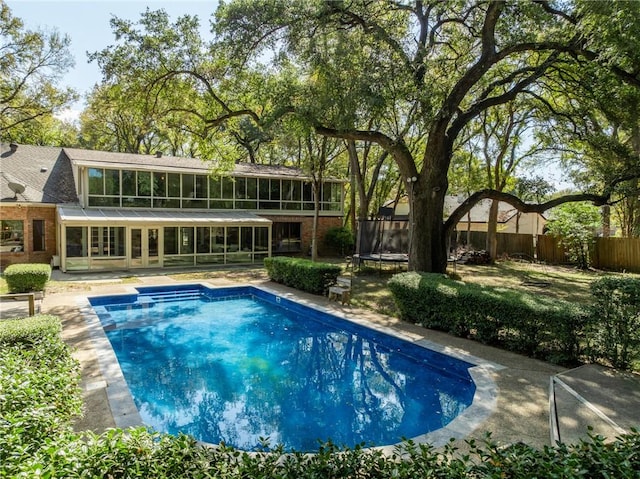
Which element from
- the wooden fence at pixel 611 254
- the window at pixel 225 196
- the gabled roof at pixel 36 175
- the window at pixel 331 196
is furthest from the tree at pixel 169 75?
the wooden fence at pixel 611 254

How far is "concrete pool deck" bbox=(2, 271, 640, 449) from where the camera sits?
4.23 metres

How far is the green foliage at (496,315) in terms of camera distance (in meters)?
6.78

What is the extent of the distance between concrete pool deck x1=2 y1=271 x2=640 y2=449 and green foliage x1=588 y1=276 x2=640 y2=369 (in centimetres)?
75

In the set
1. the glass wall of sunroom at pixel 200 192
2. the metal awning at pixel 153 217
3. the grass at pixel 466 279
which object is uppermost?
the glass wall of sunroom at pixel 200 192

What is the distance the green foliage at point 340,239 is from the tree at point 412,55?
451 inches

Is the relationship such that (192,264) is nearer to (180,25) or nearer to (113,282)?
(113,282)

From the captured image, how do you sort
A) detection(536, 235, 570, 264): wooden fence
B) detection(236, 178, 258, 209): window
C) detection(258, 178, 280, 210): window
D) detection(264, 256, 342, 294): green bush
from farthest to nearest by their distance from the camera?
detection(258, 178, 280, 210): window
detection(236, 178, 258, 209): window
detection(536, 235, 570, 264): wooden fence
detection(264, 256, 342, 294): green bush

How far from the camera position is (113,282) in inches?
578

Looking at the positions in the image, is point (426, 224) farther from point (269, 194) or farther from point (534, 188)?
point (269, 194)

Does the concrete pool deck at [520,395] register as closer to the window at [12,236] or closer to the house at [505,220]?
the window at [12,236]

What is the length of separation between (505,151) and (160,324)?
64.7 feet

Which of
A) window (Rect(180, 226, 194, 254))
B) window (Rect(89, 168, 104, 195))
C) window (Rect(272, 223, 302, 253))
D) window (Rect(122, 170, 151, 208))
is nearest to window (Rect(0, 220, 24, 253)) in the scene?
window (Rect(89, 168, 104, 195))

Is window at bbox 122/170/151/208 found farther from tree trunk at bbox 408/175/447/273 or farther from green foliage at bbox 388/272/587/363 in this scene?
green foliage at bbox 388/272/587/363


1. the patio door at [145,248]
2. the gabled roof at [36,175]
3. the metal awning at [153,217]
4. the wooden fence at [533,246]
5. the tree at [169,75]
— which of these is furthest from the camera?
the patio door at [145,248]
